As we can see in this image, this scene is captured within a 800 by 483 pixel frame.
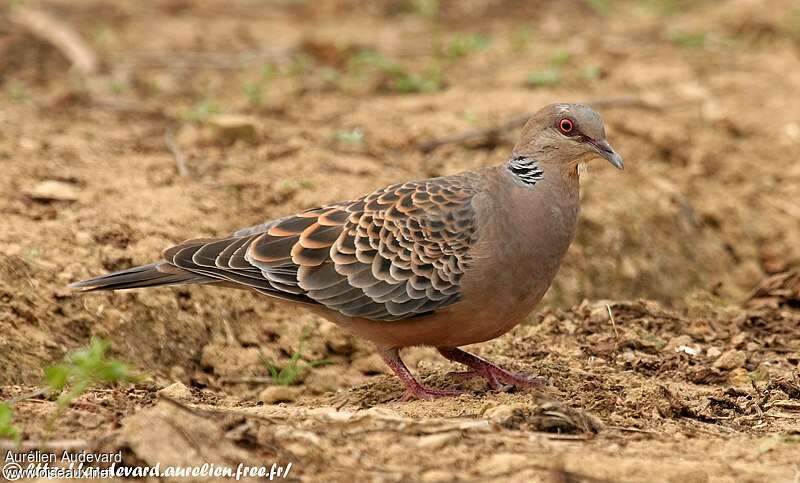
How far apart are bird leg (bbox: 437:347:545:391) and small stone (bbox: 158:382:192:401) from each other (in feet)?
3.93

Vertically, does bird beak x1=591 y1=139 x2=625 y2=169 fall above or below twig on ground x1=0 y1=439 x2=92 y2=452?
above

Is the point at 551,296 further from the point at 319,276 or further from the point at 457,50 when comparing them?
the point at 457,50

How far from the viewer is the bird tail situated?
190 inches

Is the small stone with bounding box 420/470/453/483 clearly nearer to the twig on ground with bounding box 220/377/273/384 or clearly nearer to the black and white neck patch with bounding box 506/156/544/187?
the black and white neck patch with bounding box 506/156/544/187

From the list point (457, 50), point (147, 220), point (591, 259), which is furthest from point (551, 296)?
point (457, 50)

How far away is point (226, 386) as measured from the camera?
18.1 feet

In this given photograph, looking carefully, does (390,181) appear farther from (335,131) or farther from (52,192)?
(52,192)

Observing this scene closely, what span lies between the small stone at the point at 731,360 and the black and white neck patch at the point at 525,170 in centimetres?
132

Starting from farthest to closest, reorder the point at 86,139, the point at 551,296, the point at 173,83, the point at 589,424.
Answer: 1. the point at 173,83
2. the point at 86,139
3. the point at 551,296
4. the point at 589,424

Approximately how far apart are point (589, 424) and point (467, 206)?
1237mm

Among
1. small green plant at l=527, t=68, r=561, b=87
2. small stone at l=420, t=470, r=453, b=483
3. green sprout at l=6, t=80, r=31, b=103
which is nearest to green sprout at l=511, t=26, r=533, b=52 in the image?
small green plant at l=527, t=68, r=561, b=87

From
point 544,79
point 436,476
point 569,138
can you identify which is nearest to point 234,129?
point 544,79

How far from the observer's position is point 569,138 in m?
4.92

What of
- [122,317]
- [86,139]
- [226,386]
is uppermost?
[86,139]
